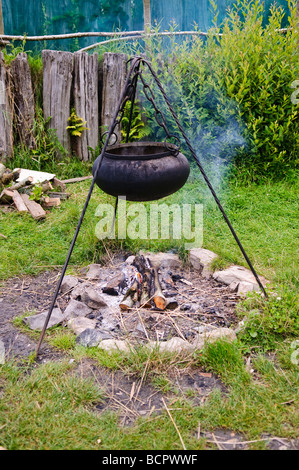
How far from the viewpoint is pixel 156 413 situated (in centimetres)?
219

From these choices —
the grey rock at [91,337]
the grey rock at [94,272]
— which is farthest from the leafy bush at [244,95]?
the grey rock at [91,337]

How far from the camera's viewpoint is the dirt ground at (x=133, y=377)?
216cm

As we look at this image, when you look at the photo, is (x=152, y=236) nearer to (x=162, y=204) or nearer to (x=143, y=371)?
(x=162, y=204)

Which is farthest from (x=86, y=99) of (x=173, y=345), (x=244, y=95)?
(x=173, y=345)

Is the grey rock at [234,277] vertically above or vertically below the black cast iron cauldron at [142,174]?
below

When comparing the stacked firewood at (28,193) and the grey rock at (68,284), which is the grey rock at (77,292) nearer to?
the grey rock at (68,284)

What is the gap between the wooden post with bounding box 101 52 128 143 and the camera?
590 centimetres

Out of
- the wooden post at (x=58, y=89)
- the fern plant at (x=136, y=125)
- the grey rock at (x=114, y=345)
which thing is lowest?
the grey rock at (x=114, y=345)

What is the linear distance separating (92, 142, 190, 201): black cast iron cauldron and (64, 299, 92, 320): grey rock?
876mm

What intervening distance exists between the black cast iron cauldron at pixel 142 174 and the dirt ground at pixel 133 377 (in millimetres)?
922

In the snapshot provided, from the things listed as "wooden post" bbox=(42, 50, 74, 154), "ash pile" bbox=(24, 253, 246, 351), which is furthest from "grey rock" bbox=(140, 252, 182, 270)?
"wooden post" bbox=(42, 50, 74, 154)
